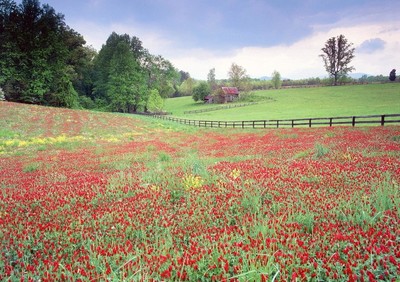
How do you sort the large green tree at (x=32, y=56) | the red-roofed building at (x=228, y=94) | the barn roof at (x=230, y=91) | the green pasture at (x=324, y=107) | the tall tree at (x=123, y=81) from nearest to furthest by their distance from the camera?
the large green tree at (x=32, y=56)
the green pasture at (x=324, y=107)
the tall tree at (x=123, y=81)
the red-roofed building at (x=228, y=94)
the barn roof at (x=230, y=91)

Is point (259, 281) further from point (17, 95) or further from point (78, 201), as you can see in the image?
point (17, 95)

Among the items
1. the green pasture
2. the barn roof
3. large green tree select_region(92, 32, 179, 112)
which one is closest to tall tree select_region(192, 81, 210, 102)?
the barn roof

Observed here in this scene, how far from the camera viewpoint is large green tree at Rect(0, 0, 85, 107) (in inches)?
2060

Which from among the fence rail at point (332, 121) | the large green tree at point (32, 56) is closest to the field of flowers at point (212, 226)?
the fence rail at point (332, 121)

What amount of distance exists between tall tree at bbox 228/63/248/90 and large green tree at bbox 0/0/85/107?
77.8 meters

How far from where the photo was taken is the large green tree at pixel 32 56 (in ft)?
172

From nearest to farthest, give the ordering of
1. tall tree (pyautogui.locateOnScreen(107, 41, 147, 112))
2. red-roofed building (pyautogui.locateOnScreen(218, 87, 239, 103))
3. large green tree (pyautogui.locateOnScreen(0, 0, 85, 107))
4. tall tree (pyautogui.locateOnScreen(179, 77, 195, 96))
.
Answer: large green tree (pyautogui.locateOnScreen(0, 0, 85, 107))
tall tree (pyautogui.locateOnScreen(107, 41, 147, 112))
red-roofed building (pyautogui.locateOnScreen(218, 87, 239, 103))
tall tree (pyautogui.locateOnScreen(179, 77, 195, 96))

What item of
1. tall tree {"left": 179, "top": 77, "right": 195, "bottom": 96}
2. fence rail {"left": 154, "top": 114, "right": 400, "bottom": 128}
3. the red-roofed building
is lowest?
fence rail {"left": 154, "top": 114, "right": 400, "bottom": 128}

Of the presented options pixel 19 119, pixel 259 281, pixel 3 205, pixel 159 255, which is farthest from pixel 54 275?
pixel 19 119

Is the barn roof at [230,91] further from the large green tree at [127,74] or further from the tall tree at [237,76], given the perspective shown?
the large green tree at [127,74]

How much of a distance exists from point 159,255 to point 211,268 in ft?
2.34

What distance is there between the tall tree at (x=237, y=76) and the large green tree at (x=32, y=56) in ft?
255

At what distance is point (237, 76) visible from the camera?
121688mm

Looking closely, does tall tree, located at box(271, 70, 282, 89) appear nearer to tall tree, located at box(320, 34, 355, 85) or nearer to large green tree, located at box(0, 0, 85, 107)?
tall tree, located at box(320, 34, 355, 85)
